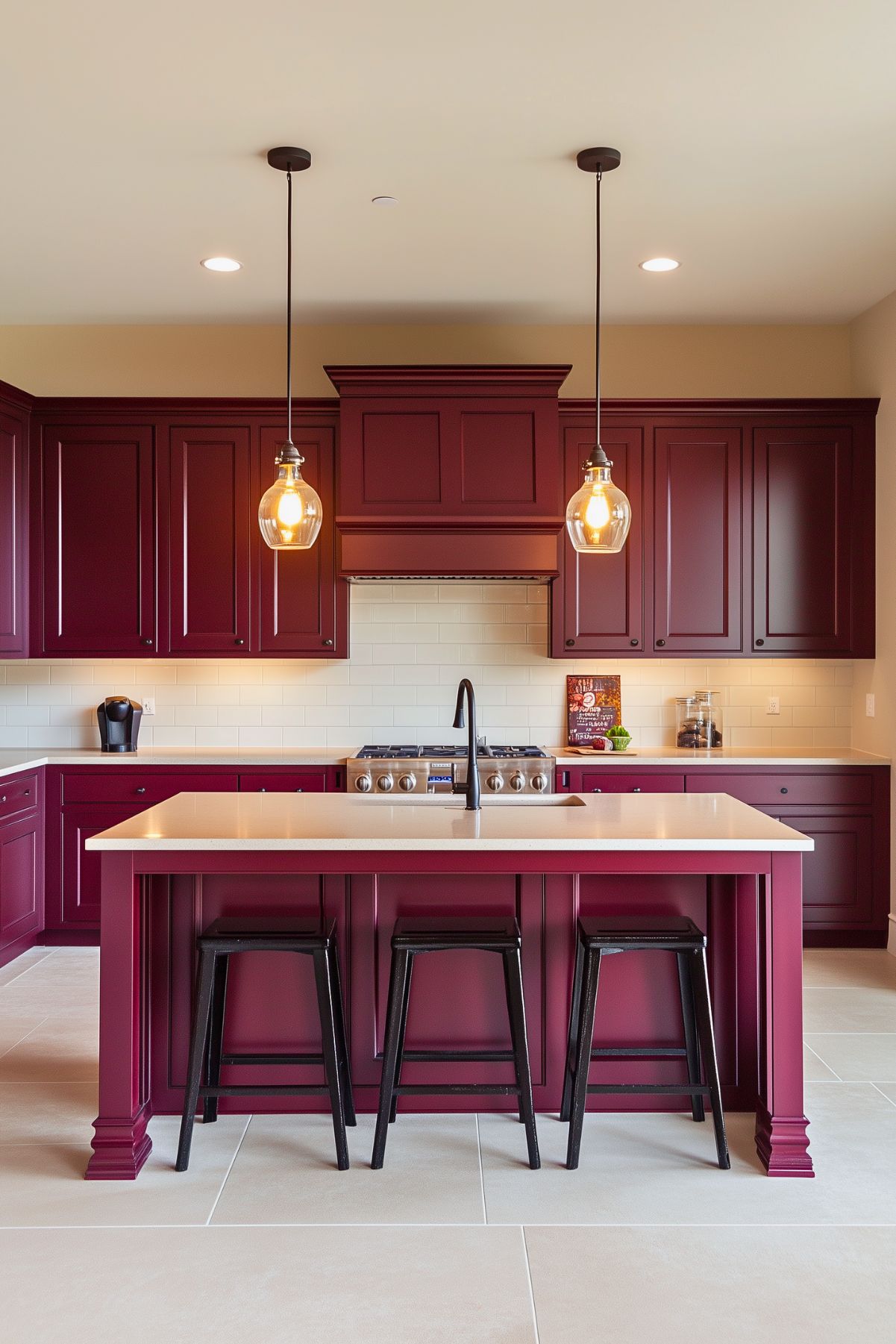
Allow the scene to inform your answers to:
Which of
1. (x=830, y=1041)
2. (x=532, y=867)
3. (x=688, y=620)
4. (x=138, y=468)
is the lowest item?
(x=830, y=1041)

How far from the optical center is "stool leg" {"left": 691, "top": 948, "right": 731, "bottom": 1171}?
108 inches

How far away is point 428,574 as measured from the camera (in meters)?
4.87

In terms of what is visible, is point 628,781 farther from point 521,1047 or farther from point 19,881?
point 19,881

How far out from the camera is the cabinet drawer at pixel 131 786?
4.87 meters

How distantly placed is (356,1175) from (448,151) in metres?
3.04

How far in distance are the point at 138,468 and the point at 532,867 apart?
3158 mm

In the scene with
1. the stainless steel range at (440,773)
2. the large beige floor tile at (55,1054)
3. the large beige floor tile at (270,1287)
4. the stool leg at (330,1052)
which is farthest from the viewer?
the stainless steel range at (440,773)

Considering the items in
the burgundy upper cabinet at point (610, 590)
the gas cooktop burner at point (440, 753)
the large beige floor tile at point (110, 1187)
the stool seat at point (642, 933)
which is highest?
the burgundy upper cabinet at point (610, 590)

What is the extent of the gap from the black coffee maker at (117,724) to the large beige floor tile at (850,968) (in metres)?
3.26

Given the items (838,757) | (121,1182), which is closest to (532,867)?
(121,1182)

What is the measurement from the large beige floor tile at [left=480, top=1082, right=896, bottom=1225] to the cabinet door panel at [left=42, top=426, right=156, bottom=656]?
3003mm

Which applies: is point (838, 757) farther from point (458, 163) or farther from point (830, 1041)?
point (458, 163)

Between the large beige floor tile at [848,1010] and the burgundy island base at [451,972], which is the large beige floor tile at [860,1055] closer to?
the large beige floor tile at [848,1010]

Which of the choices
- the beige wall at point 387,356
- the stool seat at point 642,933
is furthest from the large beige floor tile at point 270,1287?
the beige wall at point 387,356
